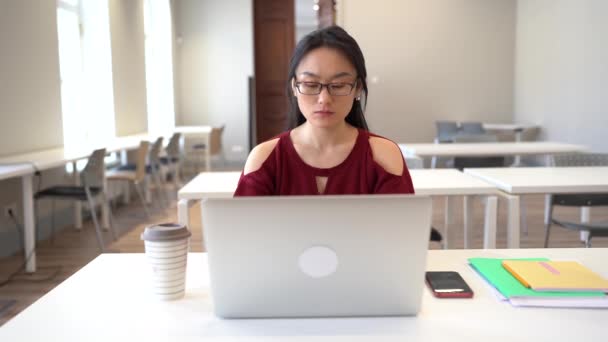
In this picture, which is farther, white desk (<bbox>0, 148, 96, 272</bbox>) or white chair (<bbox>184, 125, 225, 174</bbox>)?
white chair (<bbox>184, 125, 225, 174</bbox>)

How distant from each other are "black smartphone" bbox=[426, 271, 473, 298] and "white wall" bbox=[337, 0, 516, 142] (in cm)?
741

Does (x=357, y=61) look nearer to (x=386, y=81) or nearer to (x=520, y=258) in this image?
(x=520, y=258)

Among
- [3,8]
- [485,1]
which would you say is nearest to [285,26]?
[485,1]

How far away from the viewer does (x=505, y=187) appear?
2611 millimetres

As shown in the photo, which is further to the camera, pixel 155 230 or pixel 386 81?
pixel 386 81

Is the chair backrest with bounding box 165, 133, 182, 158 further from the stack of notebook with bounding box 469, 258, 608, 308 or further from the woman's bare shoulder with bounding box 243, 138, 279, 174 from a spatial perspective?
the stack of notebook with bounding box 469, 258, 608, 308

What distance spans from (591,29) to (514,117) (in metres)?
2.38

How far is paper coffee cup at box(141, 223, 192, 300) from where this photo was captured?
3.73 ft

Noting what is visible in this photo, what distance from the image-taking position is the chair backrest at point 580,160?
11.1 feet

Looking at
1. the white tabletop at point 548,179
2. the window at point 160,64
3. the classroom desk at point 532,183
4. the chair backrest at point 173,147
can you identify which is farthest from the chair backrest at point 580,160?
the window at point 160,64

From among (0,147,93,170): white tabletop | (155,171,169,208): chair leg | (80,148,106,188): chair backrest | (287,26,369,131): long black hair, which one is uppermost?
(287,26,369,131): long black hair

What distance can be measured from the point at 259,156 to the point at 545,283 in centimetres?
77

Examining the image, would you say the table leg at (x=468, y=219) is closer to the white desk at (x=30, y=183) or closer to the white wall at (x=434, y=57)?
the white desk at (x=30, y=183)

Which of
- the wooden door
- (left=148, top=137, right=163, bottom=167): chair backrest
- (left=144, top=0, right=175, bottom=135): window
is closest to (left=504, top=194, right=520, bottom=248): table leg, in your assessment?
(left=148, top=137, right=163, bottom=167): chair backrest
